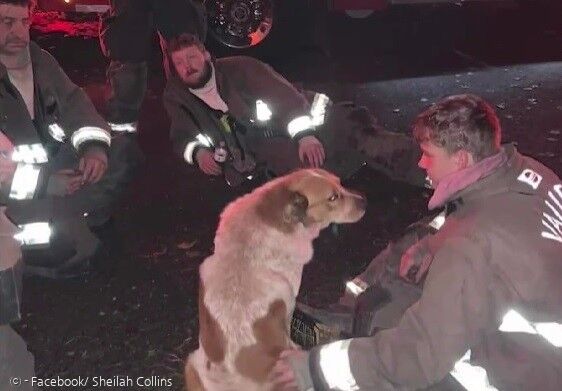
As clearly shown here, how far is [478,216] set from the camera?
7.58 feet

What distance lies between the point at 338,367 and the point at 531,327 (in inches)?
25.9

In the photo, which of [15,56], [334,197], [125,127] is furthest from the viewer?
[125,127]

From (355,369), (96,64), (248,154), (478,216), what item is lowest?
(96,64)

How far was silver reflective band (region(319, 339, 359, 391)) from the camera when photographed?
247cm

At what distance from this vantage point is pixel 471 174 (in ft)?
8.01

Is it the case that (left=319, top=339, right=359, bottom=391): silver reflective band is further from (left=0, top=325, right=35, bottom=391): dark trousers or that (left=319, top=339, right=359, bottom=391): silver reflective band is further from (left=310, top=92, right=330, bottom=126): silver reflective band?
(left=310, top=92, right=330, bottom=126): silver reflective band

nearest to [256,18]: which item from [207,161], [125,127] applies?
[125,127]

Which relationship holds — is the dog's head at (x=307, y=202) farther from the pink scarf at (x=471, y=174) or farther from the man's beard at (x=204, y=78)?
the man's beard at (x=204, y=78)

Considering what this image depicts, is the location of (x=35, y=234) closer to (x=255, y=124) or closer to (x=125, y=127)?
(x=255, y=124)

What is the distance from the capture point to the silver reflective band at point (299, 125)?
4.85 m

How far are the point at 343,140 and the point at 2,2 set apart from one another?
2.38m

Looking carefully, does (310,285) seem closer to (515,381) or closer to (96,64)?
(515,381)

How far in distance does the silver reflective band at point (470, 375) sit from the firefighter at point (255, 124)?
2484 millimetres

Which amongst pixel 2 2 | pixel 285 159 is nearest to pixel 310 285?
pixel 285 159
